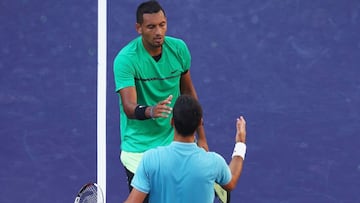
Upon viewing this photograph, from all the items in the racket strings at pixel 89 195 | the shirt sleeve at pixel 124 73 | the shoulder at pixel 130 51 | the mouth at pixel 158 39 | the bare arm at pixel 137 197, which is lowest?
the racket strings at pixel 89 195

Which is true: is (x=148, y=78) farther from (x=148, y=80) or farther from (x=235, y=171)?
(x=235, y=171)

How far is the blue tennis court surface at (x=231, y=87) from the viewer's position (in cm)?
772

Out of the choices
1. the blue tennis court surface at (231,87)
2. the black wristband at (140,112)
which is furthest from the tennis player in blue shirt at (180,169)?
the blue tennis court surface at (231,87)

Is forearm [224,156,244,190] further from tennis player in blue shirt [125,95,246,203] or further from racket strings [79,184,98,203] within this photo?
racket strings [79,184,98,203]

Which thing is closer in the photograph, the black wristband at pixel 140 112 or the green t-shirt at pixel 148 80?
the black wristband at pixel 140 112

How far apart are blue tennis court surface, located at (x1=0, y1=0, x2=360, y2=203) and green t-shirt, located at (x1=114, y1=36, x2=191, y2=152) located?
1.28 m

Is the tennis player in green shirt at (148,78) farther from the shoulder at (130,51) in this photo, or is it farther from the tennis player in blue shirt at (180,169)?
the tennis player in blue shirt at (180,169)

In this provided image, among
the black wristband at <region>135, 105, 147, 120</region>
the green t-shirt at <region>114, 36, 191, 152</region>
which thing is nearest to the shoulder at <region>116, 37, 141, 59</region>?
the green t-shirt at <region>114, 36, 191, 152</region>

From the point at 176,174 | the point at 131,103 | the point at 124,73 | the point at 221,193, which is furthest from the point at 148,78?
the point at 176,174

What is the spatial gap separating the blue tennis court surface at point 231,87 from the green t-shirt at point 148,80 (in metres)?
1.28

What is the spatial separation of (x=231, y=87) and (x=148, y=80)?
155cm

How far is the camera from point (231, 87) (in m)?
7.81

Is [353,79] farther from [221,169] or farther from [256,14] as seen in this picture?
[221,169]

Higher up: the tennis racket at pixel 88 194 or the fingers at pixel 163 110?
the fingers at pixel 163 110
